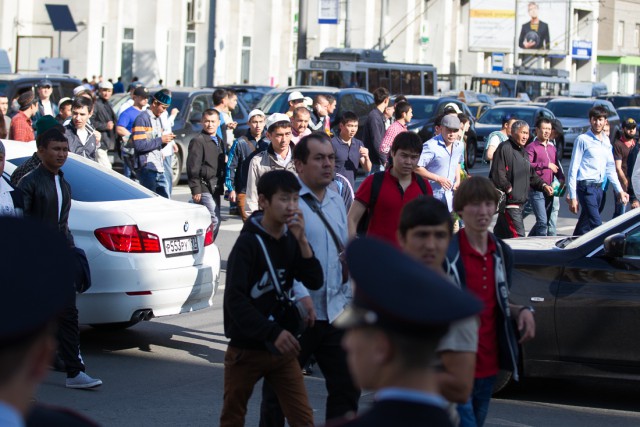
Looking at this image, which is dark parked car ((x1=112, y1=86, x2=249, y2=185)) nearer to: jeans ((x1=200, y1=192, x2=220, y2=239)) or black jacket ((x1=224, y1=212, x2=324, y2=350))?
jeans ((x1=200, y1=192, x2=220, y2=239))

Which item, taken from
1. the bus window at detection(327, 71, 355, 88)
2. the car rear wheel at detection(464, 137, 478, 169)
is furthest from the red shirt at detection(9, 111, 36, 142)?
the bus window at detection(327, 71, 355, 88)

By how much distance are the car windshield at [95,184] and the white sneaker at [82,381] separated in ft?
5.01

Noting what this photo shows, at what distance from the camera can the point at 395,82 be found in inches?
1502

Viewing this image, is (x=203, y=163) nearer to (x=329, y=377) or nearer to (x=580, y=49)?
(x=329, y=377)

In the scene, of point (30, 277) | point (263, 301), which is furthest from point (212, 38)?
point (30, 277)

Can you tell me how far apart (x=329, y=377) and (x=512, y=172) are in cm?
669

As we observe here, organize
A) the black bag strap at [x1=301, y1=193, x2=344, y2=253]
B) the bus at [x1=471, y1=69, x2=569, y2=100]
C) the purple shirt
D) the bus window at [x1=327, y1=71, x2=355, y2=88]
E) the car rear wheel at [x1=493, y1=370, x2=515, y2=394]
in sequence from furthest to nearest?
the bus at [x1=471, y1=69, x2=569, y2=100] < the bus window at [x1=327, y1=71, x2=355, y2=88] < the purple shirt < the car rear wheel at [x1=493, y1=370, x2=515, y2=394] < the black bag strap at [x1=301, y1=193, x2=344, y2=253]

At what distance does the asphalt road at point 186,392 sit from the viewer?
7.19 m

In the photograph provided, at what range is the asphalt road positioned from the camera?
7.19m

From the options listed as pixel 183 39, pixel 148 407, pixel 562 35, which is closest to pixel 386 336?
pixel 148 407

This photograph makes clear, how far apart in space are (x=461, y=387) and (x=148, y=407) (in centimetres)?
399

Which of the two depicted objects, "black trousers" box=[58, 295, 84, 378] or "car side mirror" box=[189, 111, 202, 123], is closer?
"black trousers" box=[58, 295, 84, 378]

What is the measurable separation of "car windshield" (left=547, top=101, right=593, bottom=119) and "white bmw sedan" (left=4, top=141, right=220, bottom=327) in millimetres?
26379

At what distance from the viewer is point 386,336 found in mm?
2326
